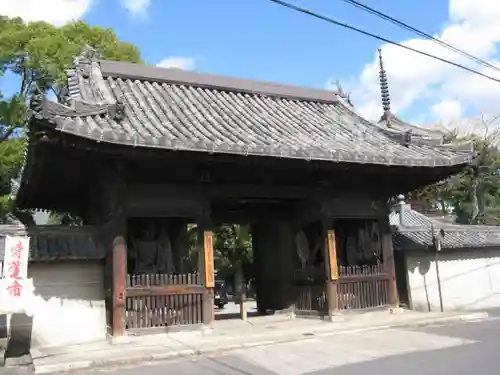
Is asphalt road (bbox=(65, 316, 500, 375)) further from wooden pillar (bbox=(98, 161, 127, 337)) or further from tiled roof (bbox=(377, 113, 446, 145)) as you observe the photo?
tiled roof (bbox=(377, 113, 446, 145))

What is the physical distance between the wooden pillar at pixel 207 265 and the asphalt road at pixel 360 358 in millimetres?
1725

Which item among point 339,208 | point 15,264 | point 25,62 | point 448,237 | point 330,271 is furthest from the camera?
point 25,62

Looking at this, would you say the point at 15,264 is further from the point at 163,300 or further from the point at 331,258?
the point at 331,258

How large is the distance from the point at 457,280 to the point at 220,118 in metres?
8.61

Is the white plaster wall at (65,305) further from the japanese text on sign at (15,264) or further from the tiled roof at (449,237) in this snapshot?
the tiled roof at (449,237)

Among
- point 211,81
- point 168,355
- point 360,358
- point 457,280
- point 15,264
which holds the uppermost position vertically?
point 211,81

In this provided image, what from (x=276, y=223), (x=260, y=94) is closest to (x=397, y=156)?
(x=276, y=223)

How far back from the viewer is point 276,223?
546 inches

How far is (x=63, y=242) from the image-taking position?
390 inches

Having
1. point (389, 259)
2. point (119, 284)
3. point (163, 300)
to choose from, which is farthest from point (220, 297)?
point (119, 284)

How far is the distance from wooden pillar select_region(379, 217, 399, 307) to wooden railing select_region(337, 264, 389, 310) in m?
0.10

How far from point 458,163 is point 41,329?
31.1ft

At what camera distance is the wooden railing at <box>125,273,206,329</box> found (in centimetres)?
976

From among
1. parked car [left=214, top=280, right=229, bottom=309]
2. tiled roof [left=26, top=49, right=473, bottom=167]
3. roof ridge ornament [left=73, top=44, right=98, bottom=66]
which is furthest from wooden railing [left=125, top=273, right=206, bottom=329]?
parked car [left=214, top=280, right=229, bottom=309]
